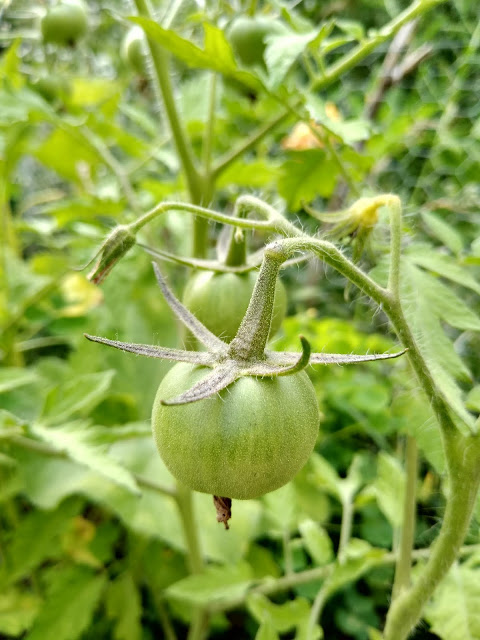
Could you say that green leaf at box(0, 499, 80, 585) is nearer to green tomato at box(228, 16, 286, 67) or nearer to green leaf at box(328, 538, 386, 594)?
green leaf at box(328, 538, 386, 594)

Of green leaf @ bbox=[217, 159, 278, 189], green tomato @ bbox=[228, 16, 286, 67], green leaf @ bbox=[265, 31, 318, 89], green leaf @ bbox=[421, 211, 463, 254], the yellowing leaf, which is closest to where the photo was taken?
green leaf @ bbox=[265, 31, 318, 89]

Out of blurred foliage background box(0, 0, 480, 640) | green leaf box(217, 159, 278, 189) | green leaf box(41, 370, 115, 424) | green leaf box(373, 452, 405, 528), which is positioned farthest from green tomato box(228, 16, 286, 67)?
green leaf box(373, 452, 405, 528)

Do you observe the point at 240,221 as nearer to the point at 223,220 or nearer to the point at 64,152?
the point at 223,220

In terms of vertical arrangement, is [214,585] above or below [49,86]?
below

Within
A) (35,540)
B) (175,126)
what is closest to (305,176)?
(175,126)

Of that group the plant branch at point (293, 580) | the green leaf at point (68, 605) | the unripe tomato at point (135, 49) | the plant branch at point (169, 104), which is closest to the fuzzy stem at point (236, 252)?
the plant branch at point (169, 104)

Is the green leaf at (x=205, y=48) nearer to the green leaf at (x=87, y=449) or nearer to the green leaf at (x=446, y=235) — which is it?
the green leaf at (x=446, y=235)
